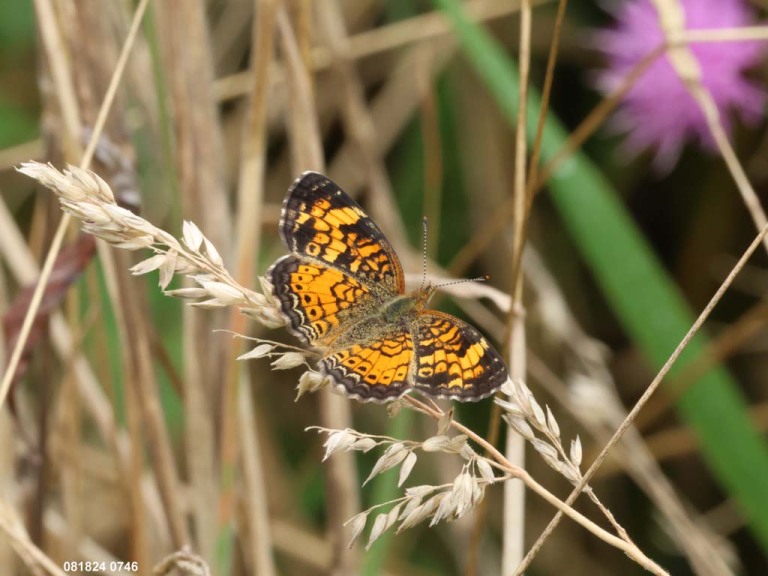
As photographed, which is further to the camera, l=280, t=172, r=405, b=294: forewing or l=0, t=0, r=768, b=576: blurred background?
l=0, t=0, r=768, b=576: blurred background

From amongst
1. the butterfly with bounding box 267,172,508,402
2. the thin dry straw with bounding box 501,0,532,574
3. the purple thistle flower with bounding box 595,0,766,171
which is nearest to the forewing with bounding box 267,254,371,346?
the butterfly with bounding box 267,172,508,402

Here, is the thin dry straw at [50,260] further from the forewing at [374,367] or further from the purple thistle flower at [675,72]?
the purple thistle flower at [675,72]

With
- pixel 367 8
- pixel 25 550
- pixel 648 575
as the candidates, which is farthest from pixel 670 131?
pixel 25 550

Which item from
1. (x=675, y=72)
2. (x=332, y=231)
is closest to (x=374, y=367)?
(x=332, y=231)

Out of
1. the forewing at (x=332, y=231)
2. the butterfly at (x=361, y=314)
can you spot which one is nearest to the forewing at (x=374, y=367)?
the butterfly at (x=361, y=314)

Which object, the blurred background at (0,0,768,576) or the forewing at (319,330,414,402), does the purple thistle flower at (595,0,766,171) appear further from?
the forewing at (319,330,414,402)

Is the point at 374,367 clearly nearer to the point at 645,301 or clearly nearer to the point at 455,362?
the point at 455,362

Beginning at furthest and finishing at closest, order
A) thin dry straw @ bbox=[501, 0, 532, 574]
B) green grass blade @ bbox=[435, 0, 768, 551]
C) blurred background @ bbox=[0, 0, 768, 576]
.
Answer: green grass blade @ bbox=[435, 0, 768, 551], blurred background @ bbox=[0, 0, 768, 576], thin dry straw @ bbox=[501, 0, 532, 574]

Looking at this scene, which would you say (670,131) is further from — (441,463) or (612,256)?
(441,463)
